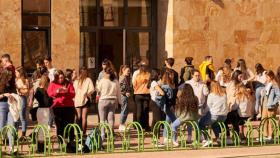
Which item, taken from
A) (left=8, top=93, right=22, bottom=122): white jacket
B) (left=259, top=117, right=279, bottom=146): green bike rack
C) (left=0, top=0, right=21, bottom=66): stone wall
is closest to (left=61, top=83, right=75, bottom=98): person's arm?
(left=8, top=93, right=22, bottom=122): white jacket

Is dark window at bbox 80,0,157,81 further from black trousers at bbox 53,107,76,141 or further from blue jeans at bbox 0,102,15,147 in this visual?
blue jeans at bbox 0,102,15,147

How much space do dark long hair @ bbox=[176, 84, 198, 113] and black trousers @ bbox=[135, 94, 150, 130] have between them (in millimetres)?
3302

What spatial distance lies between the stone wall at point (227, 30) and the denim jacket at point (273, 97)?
7165mm

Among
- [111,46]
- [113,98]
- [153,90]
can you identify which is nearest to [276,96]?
[153,90]

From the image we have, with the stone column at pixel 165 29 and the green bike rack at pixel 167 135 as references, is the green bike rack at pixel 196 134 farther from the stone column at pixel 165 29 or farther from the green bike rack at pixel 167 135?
the stone column at pixel 165 29

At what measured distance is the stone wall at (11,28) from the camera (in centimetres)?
2355

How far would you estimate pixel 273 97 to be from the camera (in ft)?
62.0

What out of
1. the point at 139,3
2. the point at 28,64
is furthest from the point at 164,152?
the point at 139,3

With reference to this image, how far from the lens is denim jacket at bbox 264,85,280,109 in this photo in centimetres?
1878

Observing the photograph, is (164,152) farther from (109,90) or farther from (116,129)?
(116,129)

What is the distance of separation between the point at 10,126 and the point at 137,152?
9.20ft

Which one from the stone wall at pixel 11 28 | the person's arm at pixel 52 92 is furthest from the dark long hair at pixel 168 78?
the stone wall at pixel 11 28

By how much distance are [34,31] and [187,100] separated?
863 centimetres

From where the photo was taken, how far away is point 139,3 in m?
26.5
